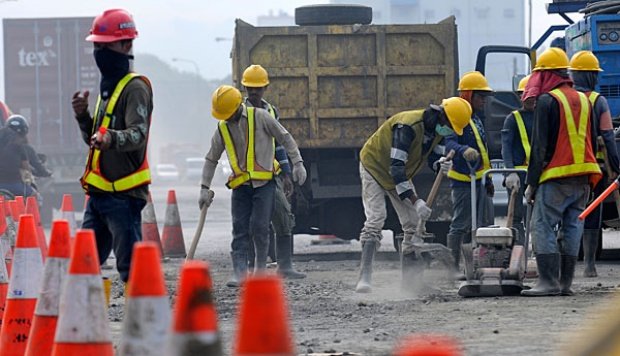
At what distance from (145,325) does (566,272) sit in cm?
546

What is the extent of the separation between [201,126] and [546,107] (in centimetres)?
13622

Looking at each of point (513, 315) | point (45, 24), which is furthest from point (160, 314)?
point (45, 24)

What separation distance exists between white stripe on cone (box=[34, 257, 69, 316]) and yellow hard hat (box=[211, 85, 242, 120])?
525 centimetres

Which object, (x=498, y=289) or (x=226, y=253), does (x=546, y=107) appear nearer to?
(x=498, y=289)

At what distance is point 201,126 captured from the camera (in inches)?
5733

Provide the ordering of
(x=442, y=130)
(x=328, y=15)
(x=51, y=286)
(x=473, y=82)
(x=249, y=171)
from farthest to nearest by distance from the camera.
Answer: (x=328, y=15) < (x=473, y=82) < (x=249, y=171) < (x=442, y=130) < (x=51, y=286)

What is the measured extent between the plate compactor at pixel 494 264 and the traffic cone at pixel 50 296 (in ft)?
13.3

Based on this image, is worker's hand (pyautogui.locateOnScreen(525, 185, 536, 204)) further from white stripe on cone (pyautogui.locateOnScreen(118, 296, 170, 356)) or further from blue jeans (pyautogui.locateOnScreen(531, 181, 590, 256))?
white stripe on cone (pyautogui.locateOnScreen(118, 296, 170, 356))

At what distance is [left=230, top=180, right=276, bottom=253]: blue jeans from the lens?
487 inches

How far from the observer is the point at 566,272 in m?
10.3

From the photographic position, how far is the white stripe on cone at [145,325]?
17.5 ft

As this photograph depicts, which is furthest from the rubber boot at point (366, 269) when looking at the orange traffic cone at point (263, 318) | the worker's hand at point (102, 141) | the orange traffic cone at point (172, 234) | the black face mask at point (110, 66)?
the orange traffic cone at point (263, 318)

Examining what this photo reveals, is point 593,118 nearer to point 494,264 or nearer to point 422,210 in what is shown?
point 494,264

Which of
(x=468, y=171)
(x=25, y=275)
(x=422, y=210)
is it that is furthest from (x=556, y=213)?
(x=25, y=275)
